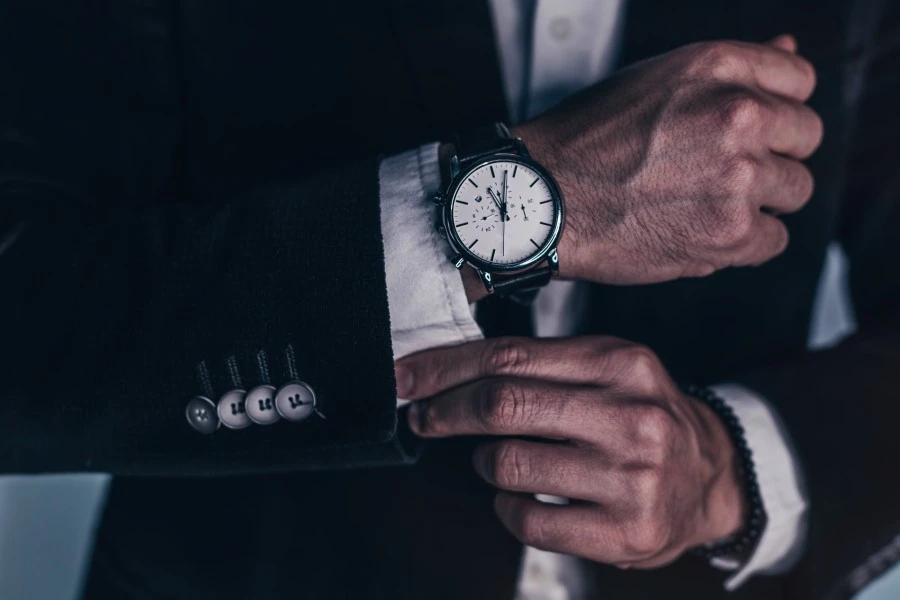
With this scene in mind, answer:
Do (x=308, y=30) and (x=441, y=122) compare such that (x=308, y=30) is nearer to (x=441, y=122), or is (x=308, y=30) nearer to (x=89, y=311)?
(x=441, y=122)

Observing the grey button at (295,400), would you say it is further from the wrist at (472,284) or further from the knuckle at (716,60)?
the knuckle at (716,60)

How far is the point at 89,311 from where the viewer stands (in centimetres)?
94

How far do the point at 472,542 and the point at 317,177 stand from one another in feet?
2.56

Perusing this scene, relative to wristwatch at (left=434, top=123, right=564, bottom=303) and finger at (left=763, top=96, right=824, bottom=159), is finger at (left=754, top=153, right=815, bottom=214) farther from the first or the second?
wristwatch at (left=434, top=123, right=564, bottom=303)

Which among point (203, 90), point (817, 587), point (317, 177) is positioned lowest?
point (817, 587)

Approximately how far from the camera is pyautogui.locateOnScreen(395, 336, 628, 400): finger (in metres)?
0.99

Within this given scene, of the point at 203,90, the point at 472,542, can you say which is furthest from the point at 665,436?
the point at 203,90

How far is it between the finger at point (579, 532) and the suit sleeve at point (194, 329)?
0.82 ft

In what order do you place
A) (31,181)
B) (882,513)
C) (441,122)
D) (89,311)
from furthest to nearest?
(882,513)
(441,122)
(31,181)
(89,311)

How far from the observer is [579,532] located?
40.1 inches

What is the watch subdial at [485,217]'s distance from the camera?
3.23 ft

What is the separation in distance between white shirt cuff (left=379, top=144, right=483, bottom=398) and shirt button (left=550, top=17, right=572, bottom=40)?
47 centimetres

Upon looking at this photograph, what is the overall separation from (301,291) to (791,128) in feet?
2.68

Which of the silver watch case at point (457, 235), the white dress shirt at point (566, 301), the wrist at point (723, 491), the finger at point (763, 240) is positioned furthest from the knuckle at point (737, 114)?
the wrist at point (723, 491)
